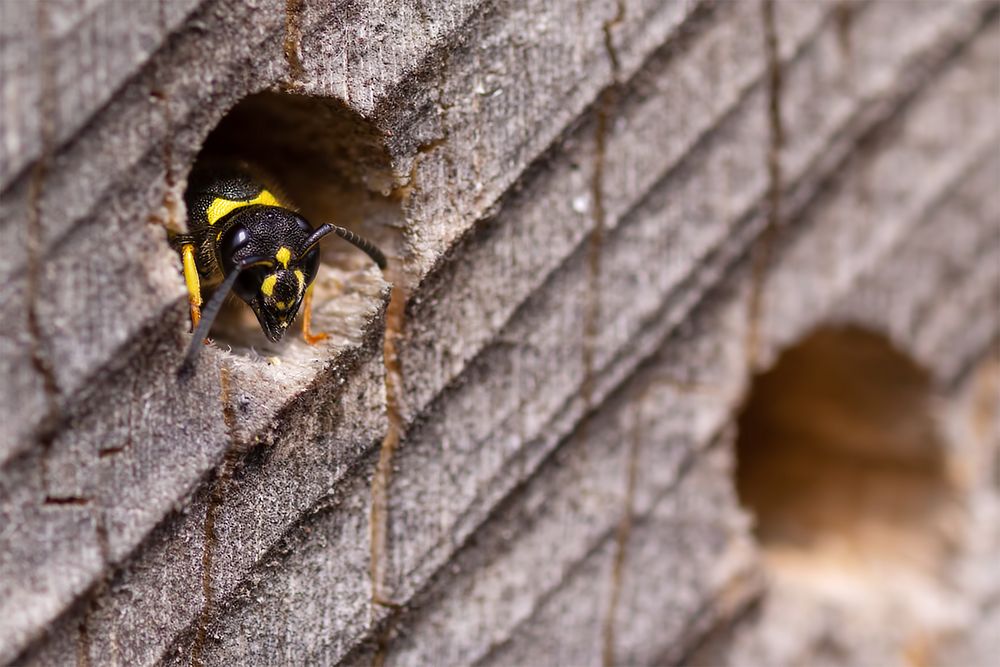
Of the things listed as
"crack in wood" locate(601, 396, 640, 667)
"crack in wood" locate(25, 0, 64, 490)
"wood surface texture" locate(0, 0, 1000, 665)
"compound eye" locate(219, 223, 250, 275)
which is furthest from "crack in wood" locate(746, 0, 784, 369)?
"crack in wood" locate(25, 0, 64, 490)

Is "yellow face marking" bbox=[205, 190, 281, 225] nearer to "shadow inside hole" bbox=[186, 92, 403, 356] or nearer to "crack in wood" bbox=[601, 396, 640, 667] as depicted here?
"shadow inside hole" bbox=[186, 92, 403, 356]

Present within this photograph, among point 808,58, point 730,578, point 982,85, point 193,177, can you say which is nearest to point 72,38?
point 193,177

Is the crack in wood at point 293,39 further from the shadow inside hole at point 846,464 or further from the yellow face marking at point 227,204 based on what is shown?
the shadow inside hole at point 846,464

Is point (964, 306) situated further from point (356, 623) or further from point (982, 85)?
point (356, 623)

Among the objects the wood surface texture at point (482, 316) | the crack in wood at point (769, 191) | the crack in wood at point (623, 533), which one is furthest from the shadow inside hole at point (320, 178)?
the crack in wood at point (769, 191)

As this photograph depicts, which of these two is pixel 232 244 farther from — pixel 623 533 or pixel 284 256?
pixel 623 533
